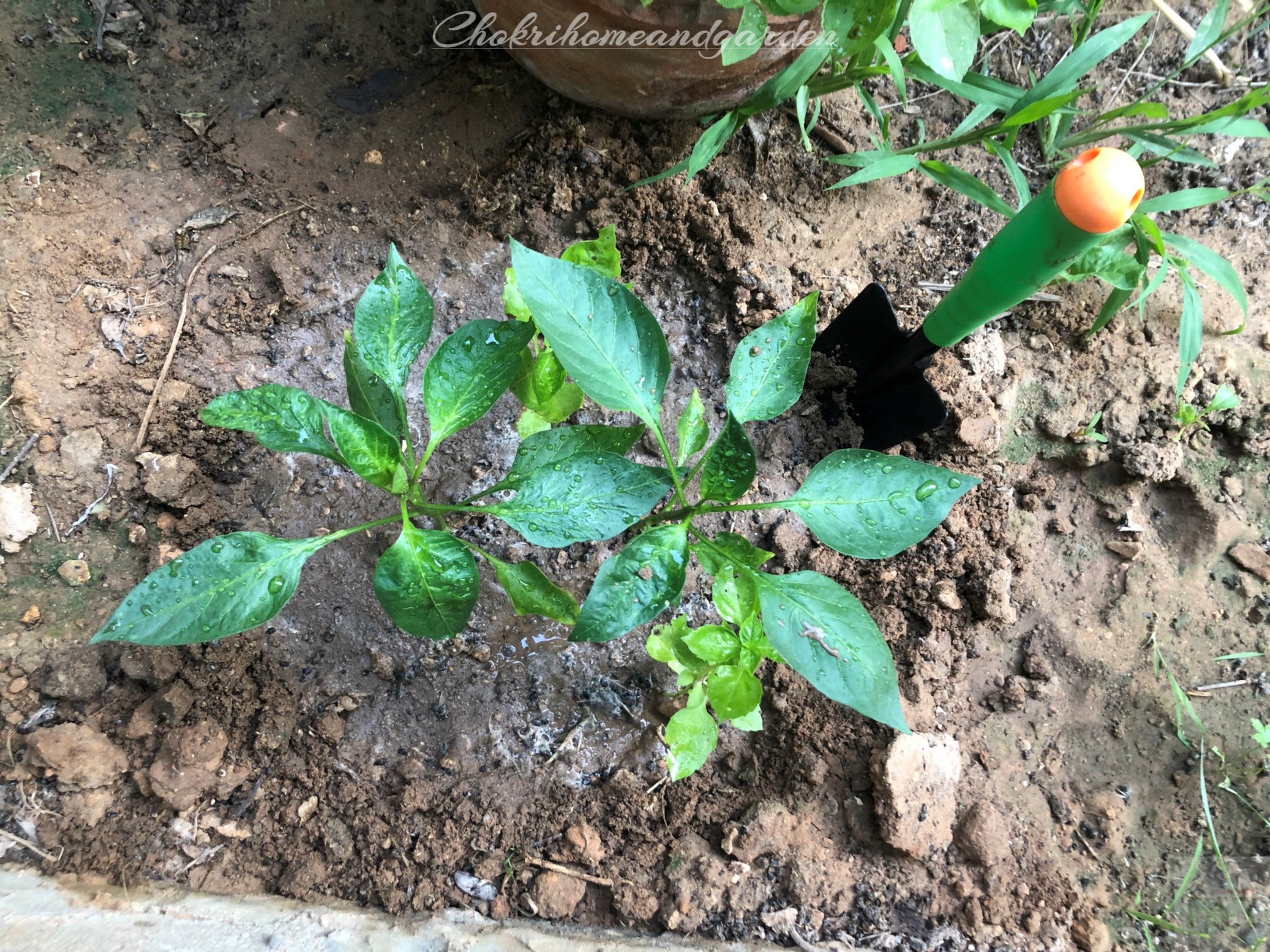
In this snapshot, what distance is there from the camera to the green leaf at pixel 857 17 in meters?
1.07

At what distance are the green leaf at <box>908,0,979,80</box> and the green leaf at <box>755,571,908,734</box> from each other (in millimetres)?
771

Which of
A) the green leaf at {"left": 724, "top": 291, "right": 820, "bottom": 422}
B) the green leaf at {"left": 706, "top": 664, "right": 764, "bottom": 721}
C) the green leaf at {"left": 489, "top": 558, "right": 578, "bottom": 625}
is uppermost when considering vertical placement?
the green leaf at {"left": 724, "top": 291, "right": 820, "bottom": 422}

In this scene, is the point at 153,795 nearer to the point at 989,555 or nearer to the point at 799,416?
the point at 799,416

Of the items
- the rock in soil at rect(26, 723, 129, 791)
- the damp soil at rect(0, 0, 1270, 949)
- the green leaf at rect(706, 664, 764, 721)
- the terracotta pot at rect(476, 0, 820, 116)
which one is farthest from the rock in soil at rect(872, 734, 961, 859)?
the rock in soil at rect(26, 723, 129, 791)

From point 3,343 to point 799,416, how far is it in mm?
1562

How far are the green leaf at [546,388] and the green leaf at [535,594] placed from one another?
0.31 meters

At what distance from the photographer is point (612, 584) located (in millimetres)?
971

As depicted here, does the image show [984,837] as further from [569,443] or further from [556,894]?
[569,443]

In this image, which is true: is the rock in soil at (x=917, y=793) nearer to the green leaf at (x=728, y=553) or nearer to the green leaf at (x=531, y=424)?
the green leaf at (x=728, y=553)

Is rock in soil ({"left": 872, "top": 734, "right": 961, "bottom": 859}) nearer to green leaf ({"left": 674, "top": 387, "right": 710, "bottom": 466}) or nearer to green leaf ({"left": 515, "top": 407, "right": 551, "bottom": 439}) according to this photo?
green leaf ({"left": 674, "top": 387, "right": 710, "bottom": 466})

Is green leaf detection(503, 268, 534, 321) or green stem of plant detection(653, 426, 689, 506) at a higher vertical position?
green leaf detection(503, 268, 534, 321)

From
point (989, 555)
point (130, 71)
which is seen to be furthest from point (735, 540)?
point (130, 71)

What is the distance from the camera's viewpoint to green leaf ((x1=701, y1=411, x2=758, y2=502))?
→ 3.37 feet

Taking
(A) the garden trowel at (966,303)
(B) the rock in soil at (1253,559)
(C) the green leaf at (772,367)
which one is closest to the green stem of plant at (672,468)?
(C) the green leaf at (772,367)
